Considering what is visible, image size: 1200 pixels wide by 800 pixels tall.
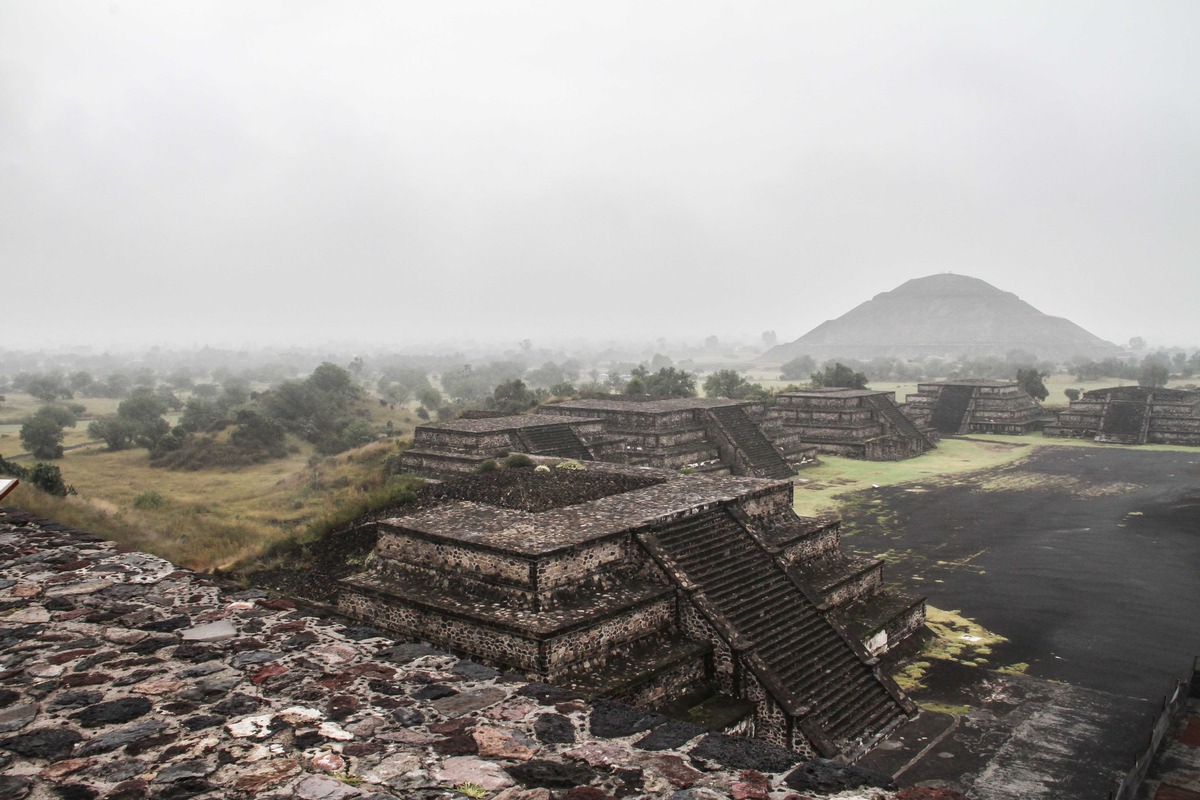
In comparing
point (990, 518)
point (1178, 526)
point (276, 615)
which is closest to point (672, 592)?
point (276, 615)

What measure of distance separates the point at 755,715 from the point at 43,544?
809cm

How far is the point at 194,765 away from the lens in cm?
398

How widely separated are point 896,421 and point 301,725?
36.9 metres

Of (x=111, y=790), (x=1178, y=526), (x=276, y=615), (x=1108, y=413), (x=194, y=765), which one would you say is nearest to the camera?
(x=111, y=790)

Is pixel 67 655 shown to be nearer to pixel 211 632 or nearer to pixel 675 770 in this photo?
pixel 211 632

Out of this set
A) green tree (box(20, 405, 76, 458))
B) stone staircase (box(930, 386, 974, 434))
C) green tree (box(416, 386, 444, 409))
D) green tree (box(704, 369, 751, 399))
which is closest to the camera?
Answer: green tree (box(20, 405, 76, 458))

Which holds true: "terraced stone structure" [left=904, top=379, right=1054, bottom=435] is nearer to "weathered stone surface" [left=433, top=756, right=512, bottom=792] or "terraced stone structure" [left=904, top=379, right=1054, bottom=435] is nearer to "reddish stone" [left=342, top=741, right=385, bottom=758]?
"weathered stone surface" [left=433, top=756, right=512, bottom=792]

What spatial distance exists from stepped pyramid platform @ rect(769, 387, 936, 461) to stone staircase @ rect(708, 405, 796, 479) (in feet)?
12.2

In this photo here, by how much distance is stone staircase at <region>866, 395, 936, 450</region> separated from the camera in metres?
37.2

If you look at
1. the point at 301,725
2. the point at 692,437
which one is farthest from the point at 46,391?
the point at 301,725

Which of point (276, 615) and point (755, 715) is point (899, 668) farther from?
point (276, 615)

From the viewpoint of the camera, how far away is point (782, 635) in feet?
35.6

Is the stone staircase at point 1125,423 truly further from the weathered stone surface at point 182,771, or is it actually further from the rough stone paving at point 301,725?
the weathered stone surface at point 182,771

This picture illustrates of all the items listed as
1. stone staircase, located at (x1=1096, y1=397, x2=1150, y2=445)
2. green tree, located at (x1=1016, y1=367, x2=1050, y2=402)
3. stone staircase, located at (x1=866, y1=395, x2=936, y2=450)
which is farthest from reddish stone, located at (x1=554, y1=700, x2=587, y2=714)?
green tree, located at (x1=1016, y1=367, x2=1050, y2=402)
